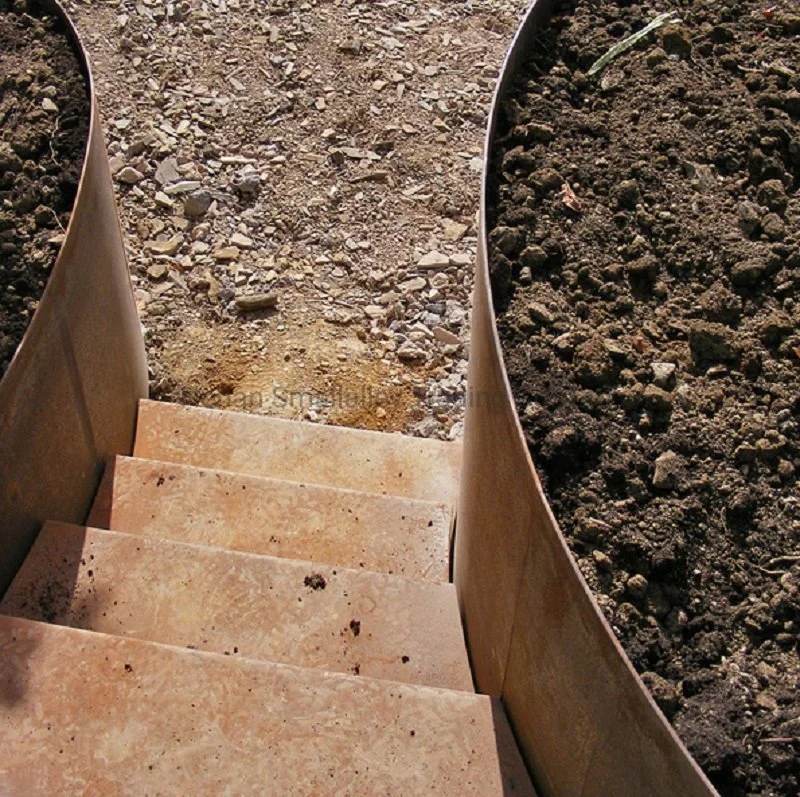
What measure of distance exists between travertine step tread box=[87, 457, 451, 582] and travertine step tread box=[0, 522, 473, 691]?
0.30 meters

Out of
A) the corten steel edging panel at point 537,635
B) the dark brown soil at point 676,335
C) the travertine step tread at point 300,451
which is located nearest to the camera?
the corten steel edging panel at point 537,635

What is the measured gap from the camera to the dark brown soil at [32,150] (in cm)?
299

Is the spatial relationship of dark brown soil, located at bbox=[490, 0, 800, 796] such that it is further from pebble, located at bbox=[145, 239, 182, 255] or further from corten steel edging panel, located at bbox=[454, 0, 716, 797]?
pebble, located at bbox=[145, 239, 182, 255]

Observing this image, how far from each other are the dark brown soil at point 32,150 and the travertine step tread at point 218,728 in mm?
796

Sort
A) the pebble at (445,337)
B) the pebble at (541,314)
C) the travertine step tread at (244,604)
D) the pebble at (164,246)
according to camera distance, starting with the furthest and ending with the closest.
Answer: the pebble at (164,246)
the pebble at (445,337)
the travertine step tread at (244,604)
the pebble at (541,314)

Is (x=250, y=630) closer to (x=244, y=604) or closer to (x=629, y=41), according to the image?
(x=244, y=604)

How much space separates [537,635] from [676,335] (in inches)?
30.6

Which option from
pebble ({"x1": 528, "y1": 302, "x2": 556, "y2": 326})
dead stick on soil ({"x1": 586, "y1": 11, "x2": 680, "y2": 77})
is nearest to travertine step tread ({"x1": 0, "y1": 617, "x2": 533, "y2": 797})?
pebble ({"x1": 528, "y1": 302, "x2": 556, "y2": 326})

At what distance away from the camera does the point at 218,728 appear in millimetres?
2508

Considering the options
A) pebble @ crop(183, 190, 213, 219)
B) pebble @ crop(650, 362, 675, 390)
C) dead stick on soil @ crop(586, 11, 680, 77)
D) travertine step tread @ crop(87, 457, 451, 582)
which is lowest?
pebble @ crop(183, 190, 213, 219)

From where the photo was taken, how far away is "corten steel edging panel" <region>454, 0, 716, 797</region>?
75.6 inches

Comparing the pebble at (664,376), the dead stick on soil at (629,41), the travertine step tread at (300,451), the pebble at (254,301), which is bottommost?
the pebble at (254,301)

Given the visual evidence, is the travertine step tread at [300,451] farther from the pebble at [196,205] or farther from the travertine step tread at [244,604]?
the pebble at [196,205]

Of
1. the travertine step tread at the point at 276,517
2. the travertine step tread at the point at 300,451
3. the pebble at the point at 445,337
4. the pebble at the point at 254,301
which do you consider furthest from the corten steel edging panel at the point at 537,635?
the pebble at the point at 254,301
